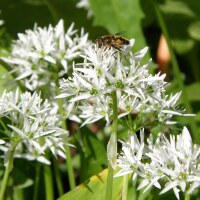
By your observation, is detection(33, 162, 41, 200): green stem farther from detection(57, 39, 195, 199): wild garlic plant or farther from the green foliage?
detection(57, 39, 195, 199): wild garlic plant

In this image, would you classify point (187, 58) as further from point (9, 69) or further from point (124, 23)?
point (9, 69)

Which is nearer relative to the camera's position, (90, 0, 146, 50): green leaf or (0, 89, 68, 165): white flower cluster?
(0, 89, 68, 165): white flower cluster

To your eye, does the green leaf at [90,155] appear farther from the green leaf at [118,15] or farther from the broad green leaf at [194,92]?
the broad green leaf at [194,92]

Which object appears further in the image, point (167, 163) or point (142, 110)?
point (142, 110)

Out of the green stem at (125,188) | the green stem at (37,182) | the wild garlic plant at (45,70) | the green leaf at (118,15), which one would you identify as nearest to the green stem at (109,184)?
the green stem at (125,188)

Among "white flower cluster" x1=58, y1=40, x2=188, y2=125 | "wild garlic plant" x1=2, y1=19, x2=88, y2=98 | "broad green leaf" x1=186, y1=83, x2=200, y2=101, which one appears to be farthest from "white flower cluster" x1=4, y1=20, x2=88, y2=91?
"broad green leaf" x1=186, y1=83, x2=200, y2=101

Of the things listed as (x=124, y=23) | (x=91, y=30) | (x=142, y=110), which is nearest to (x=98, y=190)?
(x=142, y=110)
